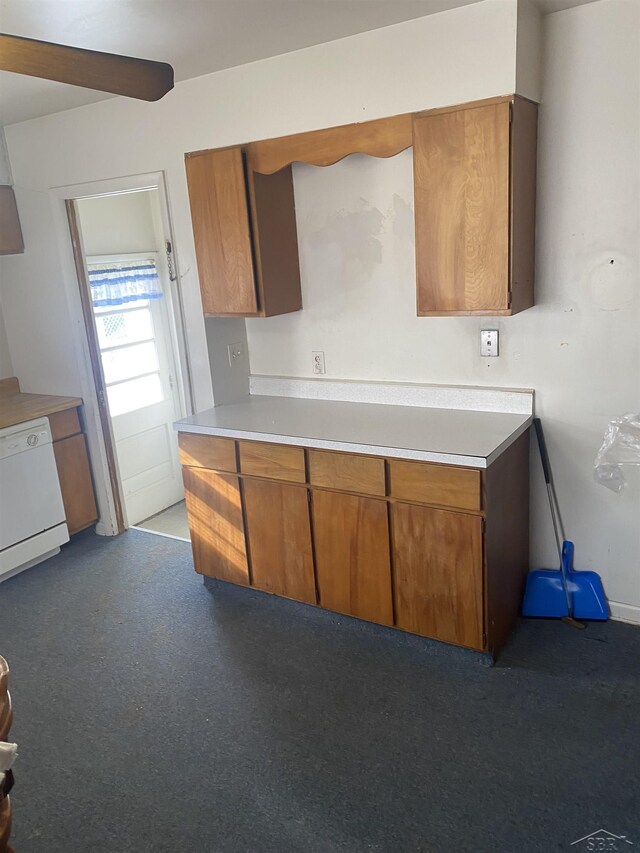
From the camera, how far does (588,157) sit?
8.19 ft

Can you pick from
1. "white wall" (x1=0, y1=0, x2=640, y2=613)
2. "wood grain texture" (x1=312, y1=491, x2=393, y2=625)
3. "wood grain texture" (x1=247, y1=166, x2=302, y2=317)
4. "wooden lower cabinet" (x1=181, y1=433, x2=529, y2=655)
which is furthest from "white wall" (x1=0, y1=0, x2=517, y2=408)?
"wood grain texture" (x1=312, y1=491, x2=393, y2=625)

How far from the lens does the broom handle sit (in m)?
2.73

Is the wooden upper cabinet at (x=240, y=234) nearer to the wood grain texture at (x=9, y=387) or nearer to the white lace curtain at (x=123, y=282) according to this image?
the white lace curtain at (x=123, y=282)

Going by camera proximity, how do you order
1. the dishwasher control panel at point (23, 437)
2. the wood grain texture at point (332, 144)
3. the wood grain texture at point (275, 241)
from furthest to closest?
the dishwasher control panel at point (23, 437)
the wood grain texture at point (275, 241)
the wood grain texture at point (332, 144)

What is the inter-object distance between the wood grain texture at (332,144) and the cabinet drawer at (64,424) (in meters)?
1.84

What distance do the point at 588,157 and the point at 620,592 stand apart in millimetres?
1760

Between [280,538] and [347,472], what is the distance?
51cm

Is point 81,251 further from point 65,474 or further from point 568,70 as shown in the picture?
point 568,70

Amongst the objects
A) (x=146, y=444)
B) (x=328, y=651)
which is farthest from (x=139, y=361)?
(x=328, y=651)

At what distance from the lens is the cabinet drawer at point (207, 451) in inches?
118

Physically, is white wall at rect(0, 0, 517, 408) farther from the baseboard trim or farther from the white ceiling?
the baseboard trim

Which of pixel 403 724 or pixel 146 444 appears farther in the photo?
pixel 146 444

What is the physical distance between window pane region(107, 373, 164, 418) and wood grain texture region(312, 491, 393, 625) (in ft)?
6.41

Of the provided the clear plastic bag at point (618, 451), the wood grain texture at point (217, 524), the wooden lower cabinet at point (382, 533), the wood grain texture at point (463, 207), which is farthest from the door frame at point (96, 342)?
the clear plastic bag at point (618, 451)
